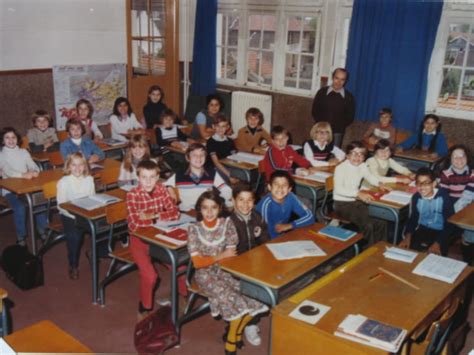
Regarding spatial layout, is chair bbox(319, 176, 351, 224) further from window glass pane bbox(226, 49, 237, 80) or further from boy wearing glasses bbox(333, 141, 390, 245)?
window glass pane bbox(226, 49, 237, 80)

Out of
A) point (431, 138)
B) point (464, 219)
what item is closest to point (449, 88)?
point (431, 138)

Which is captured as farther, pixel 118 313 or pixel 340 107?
pixel 340 107

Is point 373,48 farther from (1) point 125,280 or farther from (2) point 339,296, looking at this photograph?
(2) point 339,296

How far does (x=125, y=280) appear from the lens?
4.39 m

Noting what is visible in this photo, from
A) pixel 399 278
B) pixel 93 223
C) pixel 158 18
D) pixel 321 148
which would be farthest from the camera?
pixel 158 18

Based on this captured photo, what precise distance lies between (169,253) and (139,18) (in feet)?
18.2

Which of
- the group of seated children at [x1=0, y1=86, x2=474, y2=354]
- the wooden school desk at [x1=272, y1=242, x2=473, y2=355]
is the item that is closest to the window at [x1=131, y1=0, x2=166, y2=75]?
the group of seated children at [x1=0, y1=86, x2=474, y2=354]

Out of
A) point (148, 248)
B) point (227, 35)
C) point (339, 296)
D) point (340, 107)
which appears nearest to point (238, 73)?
point (227, 35)

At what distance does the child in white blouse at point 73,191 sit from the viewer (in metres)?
4.16

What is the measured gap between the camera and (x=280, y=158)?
533 centimetres

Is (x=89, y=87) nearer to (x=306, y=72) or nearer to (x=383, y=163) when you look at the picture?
(x=306, y=72)

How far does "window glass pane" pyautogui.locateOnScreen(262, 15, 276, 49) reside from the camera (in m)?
7.77

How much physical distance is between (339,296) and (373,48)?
4.72m

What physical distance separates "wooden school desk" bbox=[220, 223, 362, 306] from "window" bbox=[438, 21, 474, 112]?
376 cm
